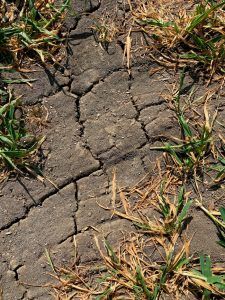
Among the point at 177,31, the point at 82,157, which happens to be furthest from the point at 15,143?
the point at 177,31

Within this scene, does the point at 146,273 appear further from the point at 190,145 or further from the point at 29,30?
the point at 29,30

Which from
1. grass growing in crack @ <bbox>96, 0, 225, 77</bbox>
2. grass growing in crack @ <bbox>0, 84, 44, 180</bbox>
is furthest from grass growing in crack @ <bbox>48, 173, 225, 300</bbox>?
grass growing in crack @ <bbox>96, 0, 225, 77</bbox>

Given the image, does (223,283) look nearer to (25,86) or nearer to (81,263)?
(81,263)

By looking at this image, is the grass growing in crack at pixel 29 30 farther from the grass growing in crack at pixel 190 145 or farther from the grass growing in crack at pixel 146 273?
the grass growing in crack at pixel 146 273

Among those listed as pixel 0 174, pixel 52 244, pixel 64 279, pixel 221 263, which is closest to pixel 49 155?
pixel 0 174

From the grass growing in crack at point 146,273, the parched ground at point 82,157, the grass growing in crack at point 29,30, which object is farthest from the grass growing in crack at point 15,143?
the grass growing in crack at point 146,273

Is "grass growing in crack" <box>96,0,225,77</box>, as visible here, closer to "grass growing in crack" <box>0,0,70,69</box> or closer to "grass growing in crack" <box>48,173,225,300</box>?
"grass growing in crack" <box>0,0,70,69</box>
